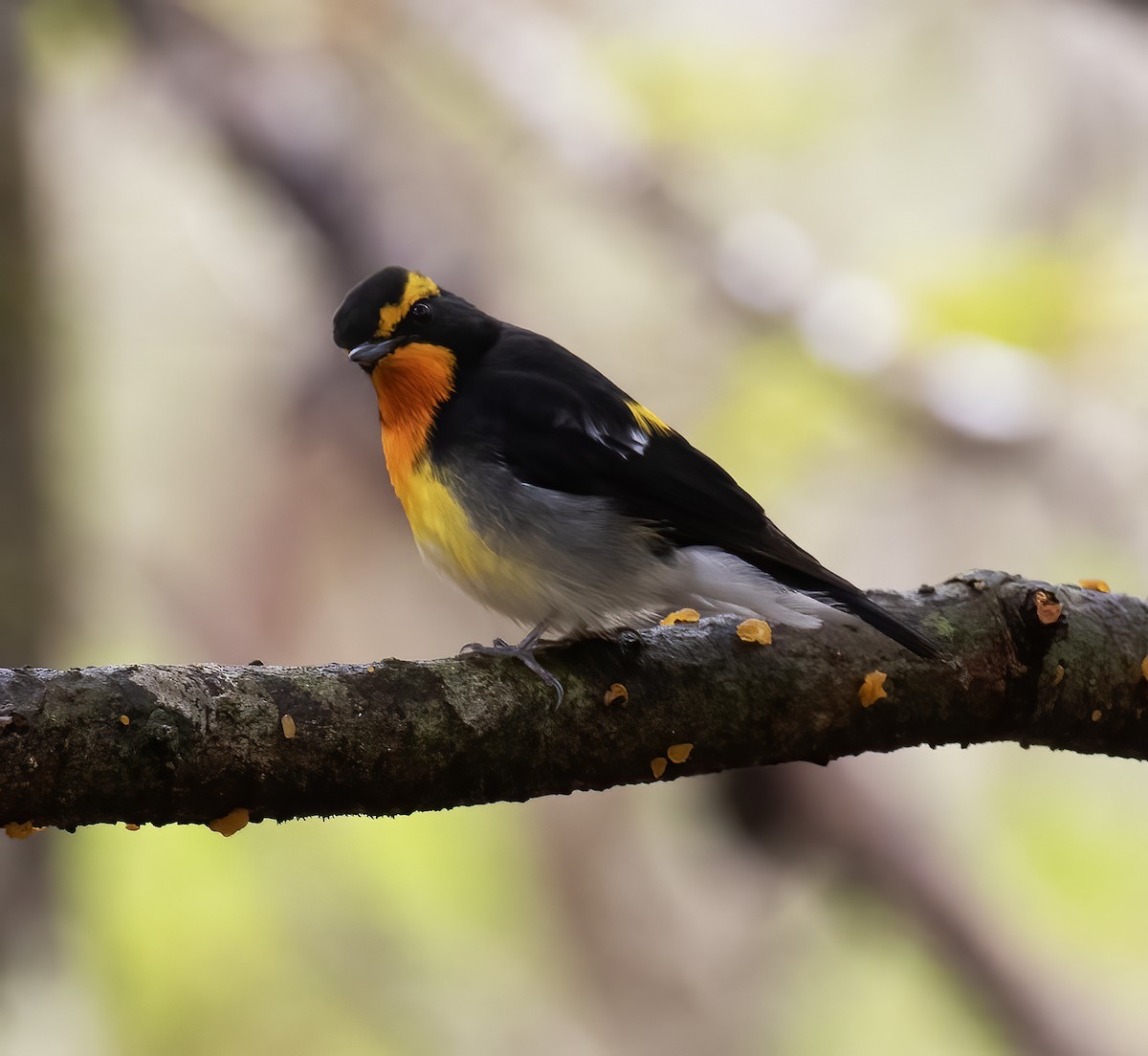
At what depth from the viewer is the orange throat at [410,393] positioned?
248 cm

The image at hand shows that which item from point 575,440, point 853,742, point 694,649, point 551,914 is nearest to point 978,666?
point 853,742

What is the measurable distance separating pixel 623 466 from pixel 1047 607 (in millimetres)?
814

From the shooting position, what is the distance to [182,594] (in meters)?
5.90

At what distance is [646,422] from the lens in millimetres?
2492

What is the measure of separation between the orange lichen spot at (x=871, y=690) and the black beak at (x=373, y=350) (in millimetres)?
1095

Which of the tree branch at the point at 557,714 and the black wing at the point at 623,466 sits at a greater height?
the black wing at the point at 623,466

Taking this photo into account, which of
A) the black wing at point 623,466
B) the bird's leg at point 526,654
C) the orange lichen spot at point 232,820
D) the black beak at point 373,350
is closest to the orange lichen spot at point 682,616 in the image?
the black wing at point 623,466

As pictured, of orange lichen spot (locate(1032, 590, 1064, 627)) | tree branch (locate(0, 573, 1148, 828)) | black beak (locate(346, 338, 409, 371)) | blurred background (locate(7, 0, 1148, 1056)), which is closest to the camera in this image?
tree branch (locate(0, 573, 1148, 828))

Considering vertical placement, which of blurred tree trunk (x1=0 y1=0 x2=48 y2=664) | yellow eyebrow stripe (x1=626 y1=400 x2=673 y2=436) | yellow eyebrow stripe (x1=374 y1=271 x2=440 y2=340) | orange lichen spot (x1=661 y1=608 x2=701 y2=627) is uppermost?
blurred tree trunk (x1=0 y1=0 x2=48 y2=664)

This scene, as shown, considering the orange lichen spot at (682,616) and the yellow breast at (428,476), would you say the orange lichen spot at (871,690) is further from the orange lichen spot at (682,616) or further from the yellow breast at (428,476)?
the yellow breast at (428,476)

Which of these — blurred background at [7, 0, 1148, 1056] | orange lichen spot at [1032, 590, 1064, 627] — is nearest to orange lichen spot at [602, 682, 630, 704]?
orange lichen spot at [1032, 590, 1064, 627]

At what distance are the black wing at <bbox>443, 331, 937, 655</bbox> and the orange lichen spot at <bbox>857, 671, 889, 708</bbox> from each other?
17 centimetres

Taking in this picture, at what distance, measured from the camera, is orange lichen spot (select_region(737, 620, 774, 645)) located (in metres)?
2.16

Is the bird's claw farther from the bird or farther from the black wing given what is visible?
the black wing
